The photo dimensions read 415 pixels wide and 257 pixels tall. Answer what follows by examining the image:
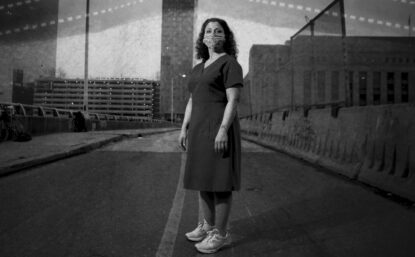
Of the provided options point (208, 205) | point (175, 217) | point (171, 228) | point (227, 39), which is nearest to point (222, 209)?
point (208, 205)

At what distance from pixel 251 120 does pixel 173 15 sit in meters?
165

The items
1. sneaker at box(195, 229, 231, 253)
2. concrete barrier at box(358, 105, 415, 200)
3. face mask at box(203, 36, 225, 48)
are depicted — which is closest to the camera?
sneaker at box(195, 229, 231, 253)

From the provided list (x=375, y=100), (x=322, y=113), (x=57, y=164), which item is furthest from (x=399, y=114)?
(x=375, y=100)

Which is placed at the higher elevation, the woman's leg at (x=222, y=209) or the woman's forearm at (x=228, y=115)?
the woman's forearm at (x=228, y=115)

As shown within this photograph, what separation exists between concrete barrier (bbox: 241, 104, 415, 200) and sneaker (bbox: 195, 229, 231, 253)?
2.80 meters

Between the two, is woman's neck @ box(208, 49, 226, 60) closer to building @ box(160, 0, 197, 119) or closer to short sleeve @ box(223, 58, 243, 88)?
short sleeve @ box(223, 58, 243, 88)

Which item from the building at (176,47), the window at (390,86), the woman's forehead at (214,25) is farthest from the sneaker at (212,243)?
the building at (176,47)

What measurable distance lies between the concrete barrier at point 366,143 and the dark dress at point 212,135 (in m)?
2.85

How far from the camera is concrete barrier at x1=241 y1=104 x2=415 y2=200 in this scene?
4.63 meters

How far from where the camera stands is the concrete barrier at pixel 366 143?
4.63 m

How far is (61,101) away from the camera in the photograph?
171125 mm

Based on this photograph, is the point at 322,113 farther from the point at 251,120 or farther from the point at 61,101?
the point at 61,101

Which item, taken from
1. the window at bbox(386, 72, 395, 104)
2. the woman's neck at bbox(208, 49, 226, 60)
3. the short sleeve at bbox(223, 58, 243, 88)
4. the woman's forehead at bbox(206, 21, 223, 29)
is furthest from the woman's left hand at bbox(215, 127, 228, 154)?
the window at bbox(386, 72, 395, 104)

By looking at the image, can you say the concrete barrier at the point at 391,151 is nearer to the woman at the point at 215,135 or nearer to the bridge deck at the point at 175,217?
the bridge deck at the point at 175,217
